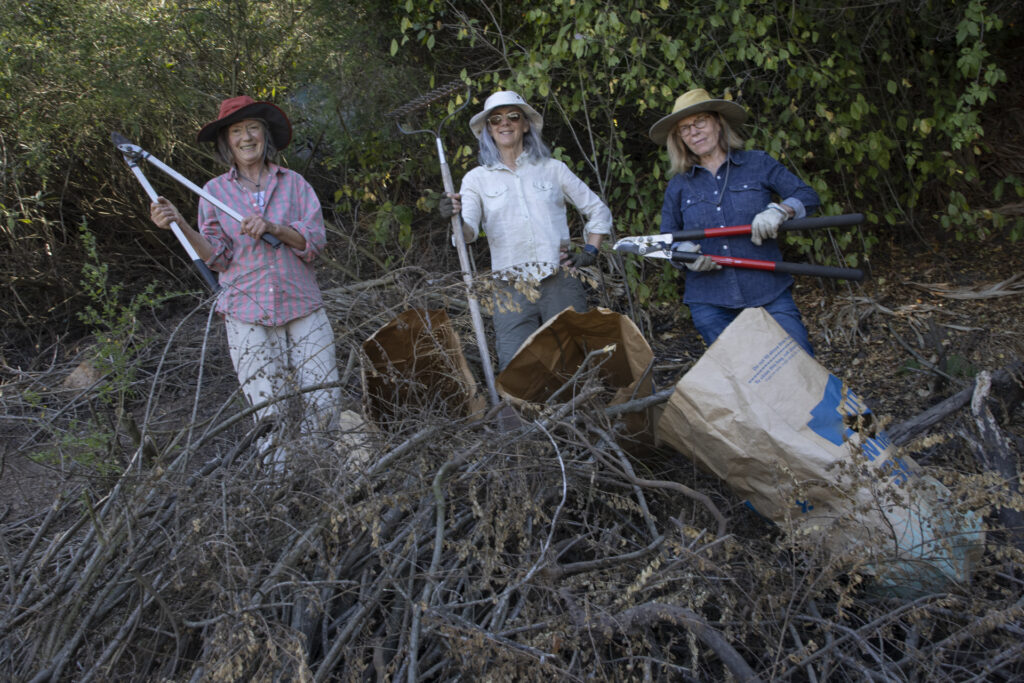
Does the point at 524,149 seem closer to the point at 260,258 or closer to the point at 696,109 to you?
the point at 696,109

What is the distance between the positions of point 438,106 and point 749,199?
2.32 metres

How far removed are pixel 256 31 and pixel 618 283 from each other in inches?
107

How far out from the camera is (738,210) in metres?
2.92

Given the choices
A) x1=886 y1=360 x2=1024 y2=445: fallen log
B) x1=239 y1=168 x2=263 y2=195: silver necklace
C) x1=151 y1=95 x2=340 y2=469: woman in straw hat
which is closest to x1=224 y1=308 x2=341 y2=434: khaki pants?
x1=151 y1=95 x2=340 y2=469: woman in straw hat

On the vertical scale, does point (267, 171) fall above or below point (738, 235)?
above

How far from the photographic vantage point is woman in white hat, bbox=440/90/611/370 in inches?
123

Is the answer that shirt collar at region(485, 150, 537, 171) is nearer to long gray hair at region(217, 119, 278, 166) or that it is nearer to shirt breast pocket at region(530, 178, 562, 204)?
shirt breast pocket at region(530, 178, 562, 204)

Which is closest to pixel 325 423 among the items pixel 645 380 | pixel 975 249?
pixel 645 380

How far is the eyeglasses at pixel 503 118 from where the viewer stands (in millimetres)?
3236

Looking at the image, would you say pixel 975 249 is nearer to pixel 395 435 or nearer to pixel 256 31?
pixel 395 435

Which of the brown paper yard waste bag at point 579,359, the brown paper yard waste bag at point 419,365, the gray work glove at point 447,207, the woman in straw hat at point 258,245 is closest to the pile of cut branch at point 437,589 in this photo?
the brown paper yard waste bag at point 579,359

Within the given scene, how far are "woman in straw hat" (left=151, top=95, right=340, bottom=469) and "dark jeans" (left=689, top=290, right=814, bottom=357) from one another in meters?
1.36

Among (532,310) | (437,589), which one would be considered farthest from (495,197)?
(437,589)

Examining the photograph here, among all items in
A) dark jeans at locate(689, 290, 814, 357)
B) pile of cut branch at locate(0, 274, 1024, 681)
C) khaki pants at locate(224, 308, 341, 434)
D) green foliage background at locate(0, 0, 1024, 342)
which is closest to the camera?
pile of cut branch at locate(0, 274, 1024, 681)
